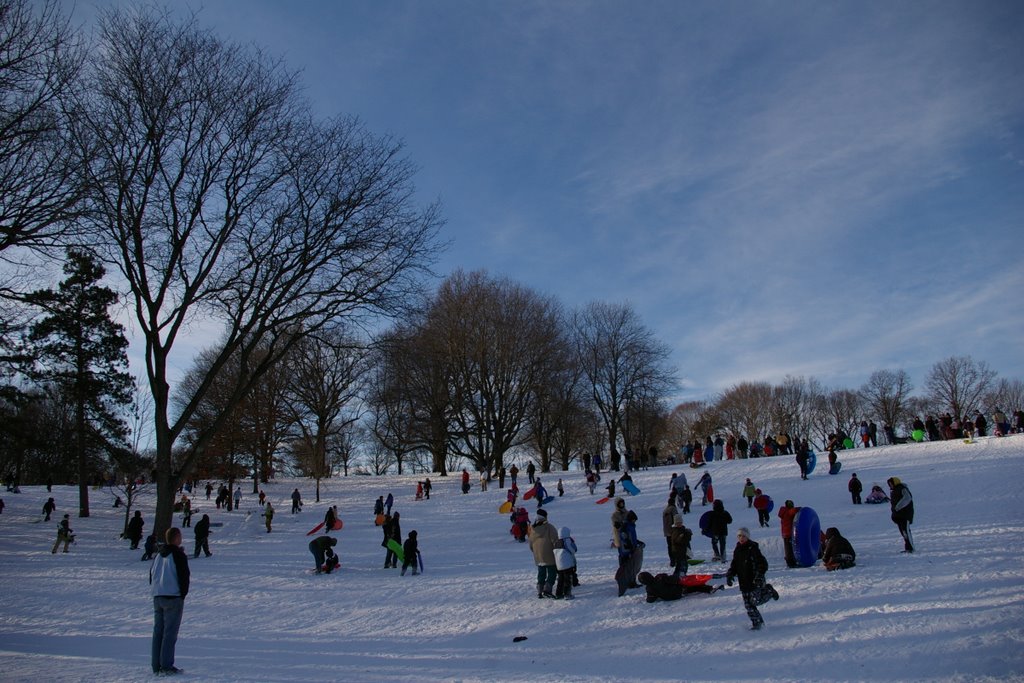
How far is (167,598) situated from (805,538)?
1090 cm

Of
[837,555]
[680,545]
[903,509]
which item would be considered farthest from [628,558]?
[903,509]

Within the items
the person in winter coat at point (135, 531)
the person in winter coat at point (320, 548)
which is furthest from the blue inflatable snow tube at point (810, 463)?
the person in winter coat at point (135, 531)

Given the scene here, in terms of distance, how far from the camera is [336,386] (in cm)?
4828

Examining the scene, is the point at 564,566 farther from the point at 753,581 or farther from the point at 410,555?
the point at 410,555

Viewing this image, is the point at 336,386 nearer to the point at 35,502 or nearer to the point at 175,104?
the point at 35,502

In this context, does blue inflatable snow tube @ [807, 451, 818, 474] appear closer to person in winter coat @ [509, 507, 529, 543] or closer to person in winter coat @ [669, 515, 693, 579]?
person in winter coat @ [509, 507, 529, 543]

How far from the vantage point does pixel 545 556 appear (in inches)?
497

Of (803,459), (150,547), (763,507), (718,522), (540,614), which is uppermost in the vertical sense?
(803,459)

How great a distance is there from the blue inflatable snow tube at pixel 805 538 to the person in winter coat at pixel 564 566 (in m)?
4.35

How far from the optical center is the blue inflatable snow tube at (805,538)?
1290cm

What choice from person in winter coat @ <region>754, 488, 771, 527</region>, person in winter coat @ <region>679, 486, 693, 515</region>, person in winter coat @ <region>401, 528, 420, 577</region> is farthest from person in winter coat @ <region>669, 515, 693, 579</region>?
person in winter coat @ <region>679, 486, 693, 515</region>

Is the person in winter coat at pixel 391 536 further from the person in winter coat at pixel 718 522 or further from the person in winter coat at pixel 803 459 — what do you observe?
the person in winter coat at pixel 803 459

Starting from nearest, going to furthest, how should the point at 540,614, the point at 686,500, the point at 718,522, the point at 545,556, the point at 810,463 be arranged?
1. the point at 540,614
2. the point at 545,556
3. the point at 718,522
4. the point at 686,500
5. the point at 810,463

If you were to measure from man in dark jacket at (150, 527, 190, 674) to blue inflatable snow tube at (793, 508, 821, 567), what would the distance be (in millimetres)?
10629
